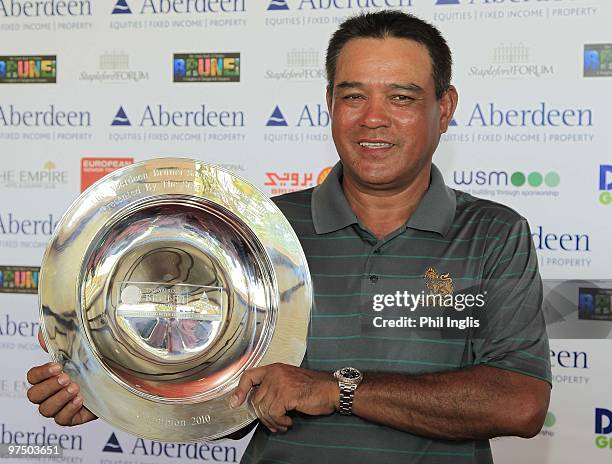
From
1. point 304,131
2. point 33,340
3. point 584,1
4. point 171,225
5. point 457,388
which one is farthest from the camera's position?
point 33,340

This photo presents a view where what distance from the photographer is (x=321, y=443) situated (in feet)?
4.33

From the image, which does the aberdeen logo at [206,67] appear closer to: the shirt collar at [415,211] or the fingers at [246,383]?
the shirt collar at [415,211]

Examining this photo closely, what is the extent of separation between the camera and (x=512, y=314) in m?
1.30

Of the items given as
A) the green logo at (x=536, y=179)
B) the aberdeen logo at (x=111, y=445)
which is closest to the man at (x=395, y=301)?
the green logo at (x=536, y=179)

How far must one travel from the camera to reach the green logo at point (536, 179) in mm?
2523

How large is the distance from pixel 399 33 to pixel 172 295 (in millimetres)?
582

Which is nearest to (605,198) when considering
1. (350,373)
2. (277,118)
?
(277,118)

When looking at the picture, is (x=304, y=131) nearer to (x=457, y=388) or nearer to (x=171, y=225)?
(x=171, y=225)

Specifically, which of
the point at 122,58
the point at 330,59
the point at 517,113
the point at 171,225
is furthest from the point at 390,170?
the point at 122,58

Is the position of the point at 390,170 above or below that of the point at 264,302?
above

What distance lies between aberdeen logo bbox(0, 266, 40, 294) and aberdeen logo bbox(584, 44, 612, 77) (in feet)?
6.38

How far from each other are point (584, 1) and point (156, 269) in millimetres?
1746

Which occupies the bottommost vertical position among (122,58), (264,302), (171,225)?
(264,302)

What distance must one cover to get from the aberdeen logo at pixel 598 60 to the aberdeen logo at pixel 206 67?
110 centimetres
